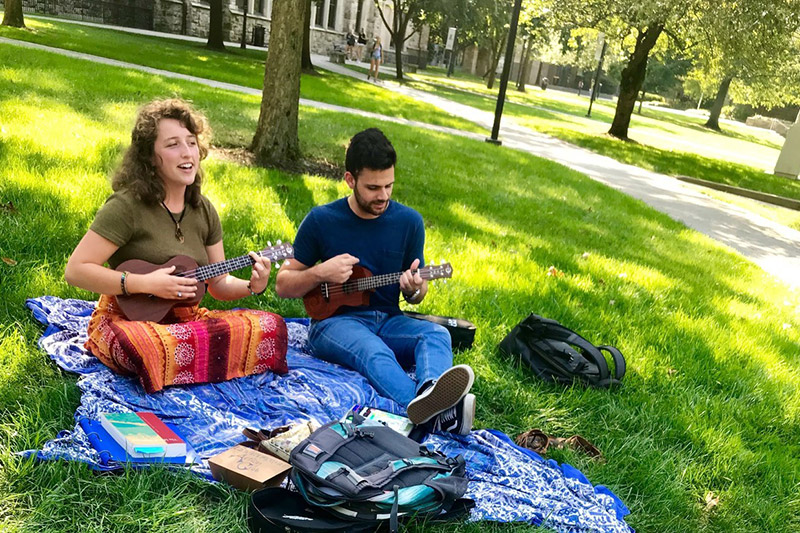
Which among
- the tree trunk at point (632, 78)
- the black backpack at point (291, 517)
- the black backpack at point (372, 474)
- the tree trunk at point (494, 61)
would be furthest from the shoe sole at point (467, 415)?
the tree trunk at point (494, 61)

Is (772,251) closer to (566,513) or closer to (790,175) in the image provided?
(566,513)

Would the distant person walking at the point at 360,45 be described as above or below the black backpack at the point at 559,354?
above

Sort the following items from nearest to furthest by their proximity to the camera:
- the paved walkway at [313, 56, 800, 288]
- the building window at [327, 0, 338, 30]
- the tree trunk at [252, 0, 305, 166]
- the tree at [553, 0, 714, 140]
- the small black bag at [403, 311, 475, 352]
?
the small black bag at [403, 311, 475, 352] < the tree trunk at [252, 0, 305, 166] < the paved walkway at [313, 56, 800, 288] < the tree at [553, 0, 714, 140] < the building window at [327, 0, 338, 30]

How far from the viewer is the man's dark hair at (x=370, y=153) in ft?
11.0

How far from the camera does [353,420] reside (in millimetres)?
2846

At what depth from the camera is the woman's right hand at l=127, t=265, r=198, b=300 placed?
9.84 ft

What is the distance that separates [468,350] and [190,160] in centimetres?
211

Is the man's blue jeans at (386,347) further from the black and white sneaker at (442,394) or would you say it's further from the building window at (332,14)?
the building window at (332,14)

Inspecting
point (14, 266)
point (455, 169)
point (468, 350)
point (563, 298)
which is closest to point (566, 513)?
point (468, 350)

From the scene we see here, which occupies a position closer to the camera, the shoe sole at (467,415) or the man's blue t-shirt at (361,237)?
the shoe sole at (467,415)

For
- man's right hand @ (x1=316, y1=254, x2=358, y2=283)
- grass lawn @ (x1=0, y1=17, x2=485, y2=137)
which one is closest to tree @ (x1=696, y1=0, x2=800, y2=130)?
grass lawn @ (x1=0, y1=17, x2=485, y2=137)

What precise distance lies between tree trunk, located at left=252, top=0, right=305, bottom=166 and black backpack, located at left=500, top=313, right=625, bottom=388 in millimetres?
4737

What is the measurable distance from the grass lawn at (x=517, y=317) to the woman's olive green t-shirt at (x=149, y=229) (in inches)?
27.6

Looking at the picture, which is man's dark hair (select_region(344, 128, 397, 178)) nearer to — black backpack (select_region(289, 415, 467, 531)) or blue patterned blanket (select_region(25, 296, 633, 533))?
blue patterned blanket (select_region(25, 296, 633, 533))
